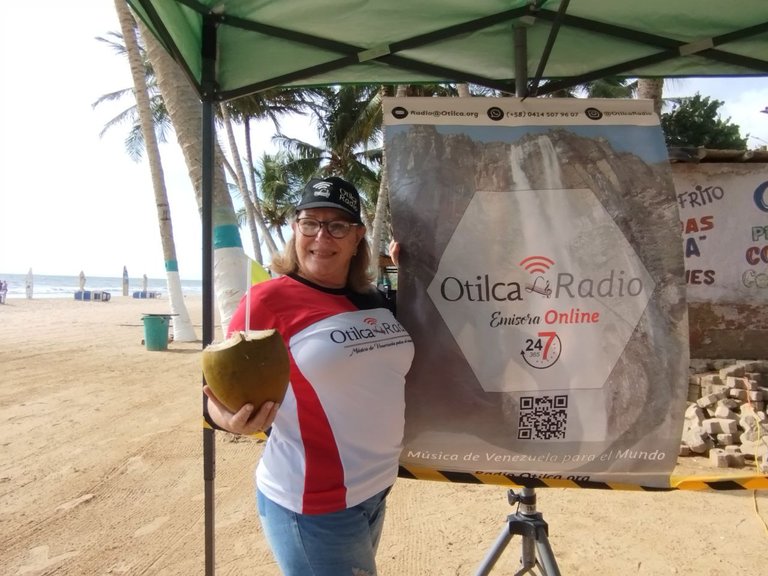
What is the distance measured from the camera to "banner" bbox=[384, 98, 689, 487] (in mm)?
1968

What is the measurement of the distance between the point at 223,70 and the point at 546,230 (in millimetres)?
1464

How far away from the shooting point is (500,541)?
2.05 meters

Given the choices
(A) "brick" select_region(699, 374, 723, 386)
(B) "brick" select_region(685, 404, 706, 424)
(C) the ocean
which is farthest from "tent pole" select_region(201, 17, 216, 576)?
(C) the ocean

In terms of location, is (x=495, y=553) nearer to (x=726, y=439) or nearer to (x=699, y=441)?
(x=699, y=441)

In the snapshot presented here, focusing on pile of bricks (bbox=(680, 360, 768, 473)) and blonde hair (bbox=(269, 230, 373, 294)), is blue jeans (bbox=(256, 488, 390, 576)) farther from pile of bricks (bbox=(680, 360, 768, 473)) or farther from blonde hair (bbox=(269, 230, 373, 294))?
pile of bricks (bbox=(680, 360, 768, 473))

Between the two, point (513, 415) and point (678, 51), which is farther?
point (678, 51)

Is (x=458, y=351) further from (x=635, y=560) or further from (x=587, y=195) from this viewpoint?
(x=635, y=560)

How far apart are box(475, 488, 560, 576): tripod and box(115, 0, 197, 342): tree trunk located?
11.8 meters

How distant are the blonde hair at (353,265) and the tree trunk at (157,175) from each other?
11.7 metres

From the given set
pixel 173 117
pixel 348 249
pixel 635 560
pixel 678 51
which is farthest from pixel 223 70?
pixel 635 560

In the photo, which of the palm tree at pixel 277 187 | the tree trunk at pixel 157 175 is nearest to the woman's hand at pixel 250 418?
the tree trunk at pixel 157 175

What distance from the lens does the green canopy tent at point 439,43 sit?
6.77 ft

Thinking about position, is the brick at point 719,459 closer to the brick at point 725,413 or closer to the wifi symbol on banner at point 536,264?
the brick at point 725,413

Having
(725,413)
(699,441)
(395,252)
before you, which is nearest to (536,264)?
(395,252)
